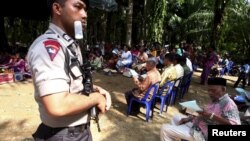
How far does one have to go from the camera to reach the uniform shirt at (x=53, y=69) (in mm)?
1541

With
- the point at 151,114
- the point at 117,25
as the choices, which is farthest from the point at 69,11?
the point at 117,25

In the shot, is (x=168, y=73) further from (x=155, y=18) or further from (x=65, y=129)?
(x=155, y=18)

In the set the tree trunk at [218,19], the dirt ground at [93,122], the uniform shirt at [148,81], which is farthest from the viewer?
the tree trunk at [218,19]

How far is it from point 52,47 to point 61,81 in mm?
172

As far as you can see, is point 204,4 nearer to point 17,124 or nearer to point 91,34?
point 91,34

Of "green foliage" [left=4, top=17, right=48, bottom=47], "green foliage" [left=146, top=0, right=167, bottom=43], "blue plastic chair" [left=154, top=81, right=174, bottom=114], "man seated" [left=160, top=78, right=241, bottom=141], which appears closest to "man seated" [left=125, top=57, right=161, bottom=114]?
"blue plastic chair" [left=154, top=81, right=174, bottom=114]

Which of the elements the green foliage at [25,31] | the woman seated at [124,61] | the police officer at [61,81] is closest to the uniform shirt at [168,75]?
the police officer at [61,81]

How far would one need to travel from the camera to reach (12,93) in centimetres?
805

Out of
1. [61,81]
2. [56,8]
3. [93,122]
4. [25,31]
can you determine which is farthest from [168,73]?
[25,31]

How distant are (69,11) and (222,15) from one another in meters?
11.3

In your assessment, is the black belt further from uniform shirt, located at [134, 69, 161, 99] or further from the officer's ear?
uniform shirt, located at [134, 69, 161, 99]

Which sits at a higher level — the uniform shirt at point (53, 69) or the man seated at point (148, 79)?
the uniform shirt at point (53, 69)

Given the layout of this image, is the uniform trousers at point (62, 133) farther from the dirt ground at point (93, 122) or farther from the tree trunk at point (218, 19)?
the tree trunk at point (218, 19)

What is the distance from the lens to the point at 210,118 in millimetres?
3848
